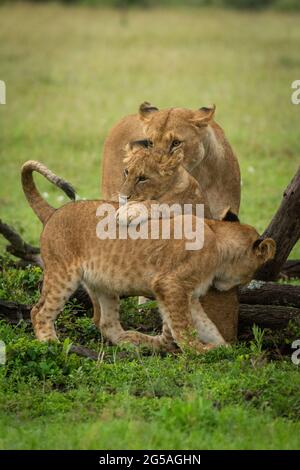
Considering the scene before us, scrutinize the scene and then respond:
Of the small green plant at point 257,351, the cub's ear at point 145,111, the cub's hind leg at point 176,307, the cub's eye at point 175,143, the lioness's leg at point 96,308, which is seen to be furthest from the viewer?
the cub's ear at point 145,111

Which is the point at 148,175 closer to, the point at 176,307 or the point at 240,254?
the point at 240,254

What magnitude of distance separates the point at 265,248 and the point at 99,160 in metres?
6.85

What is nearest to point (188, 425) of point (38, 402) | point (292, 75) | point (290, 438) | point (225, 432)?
point (225, 432)

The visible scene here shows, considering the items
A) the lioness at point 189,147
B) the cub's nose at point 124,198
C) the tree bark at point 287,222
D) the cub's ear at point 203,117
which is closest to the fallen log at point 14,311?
the cub's nose at point 124,198

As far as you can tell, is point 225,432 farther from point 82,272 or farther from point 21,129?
point 21,129

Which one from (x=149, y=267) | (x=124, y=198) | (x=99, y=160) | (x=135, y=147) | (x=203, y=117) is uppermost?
(x=99, y=160)

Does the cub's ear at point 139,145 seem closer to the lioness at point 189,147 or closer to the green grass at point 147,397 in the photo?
the lioness at point 189,147

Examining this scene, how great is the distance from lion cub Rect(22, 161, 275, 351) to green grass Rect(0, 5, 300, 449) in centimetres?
24

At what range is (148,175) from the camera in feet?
21.2

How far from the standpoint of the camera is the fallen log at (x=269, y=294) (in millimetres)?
6410

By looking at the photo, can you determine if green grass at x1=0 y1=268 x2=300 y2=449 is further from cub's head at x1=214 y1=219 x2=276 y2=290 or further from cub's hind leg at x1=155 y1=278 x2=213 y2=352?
cub's head at x1=214 y1=219 x2=276 y2=290

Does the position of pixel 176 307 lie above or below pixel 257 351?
above

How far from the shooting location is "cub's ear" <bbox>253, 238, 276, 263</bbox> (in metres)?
6.05

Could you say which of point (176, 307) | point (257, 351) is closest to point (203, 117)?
point (176, 307)
